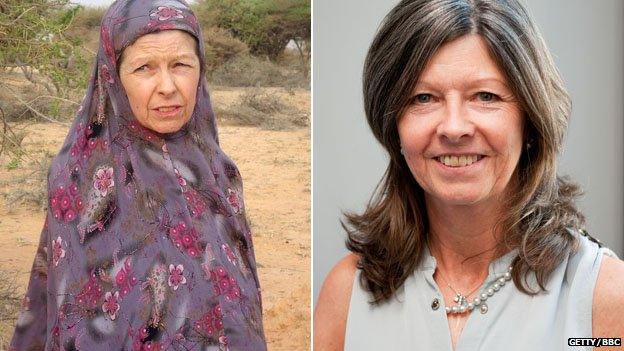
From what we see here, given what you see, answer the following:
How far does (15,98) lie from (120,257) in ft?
1.16

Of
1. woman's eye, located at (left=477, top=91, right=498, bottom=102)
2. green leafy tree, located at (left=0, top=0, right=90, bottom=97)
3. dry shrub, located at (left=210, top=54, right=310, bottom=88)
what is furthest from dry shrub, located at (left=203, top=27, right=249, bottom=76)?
woman's eye, located at (left=477, top=91, right=498, bottom=102)

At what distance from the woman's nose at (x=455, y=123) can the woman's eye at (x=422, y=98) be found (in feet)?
0.15

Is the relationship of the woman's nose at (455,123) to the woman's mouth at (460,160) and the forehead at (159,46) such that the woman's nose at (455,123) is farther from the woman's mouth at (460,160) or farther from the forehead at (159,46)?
the forehead at (159,46)

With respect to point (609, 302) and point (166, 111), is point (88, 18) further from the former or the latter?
point (609, 302)

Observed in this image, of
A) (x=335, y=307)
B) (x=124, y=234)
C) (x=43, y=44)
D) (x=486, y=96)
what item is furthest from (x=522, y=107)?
(x=43, y=44)

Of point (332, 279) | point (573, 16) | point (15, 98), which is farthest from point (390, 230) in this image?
point (573, 16)

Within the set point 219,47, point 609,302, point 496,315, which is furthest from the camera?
point 219,47

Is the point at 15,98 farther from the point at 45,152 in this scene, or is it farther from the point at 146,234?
the point at 146,234

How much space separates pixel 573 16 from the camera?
7.25 feet

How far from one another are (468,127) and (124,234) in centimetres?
67

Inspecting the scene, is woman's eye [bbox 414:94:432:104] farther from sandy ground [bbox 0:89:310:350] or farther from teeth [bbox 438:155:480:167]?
sandy ground [bbox 0:89:310:350]

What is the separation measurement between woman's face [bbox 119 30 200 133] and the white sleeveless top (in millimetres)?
500

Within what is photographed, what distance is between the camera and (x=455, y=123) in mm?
1437

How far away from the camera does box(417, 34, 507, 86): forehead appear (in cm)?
144
